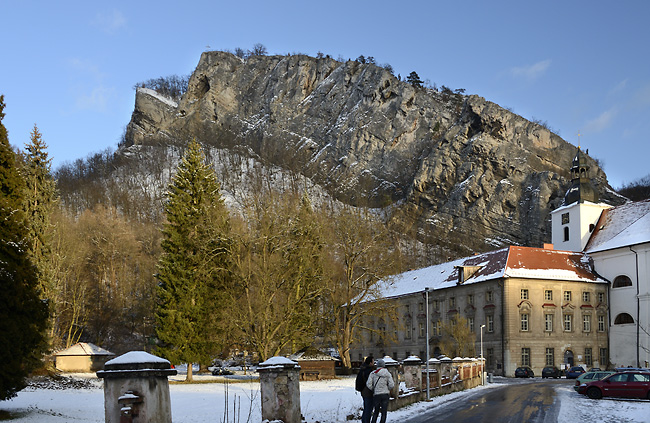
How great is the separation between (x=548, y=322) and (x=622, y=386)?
39.5m

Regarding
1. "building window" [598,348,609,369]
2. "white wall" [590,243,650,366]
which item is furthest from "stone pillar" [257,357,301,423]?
"building window" [598,348,609,369]

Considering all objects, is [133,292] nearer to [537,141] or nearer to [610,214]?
[610,214]

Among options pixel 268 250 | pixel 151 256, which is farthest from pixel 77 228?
pixel 268 250

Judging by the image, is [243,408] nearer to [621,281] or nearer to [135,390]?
[135,390]

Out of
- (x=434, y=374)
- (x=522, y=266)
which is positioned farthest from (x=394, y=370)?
(x=522, y=266)

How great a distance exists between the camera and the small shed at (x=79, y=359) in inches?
2015

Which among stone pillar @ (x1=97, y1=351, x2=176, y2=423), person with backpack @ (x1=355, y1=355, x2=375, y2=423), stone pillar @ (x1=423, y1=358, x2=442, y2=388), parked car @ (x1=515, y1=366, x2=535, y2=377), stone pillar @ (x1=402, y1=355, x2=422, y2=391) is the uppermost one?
stone pillar @ (x1=97, y1=351, x2=176, y2=423)

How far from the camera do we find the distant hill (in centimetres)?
13800

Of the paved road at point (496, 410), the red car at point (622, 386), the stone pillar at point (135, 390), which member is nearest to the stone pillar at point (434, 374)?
the paved road at point (496, 410)

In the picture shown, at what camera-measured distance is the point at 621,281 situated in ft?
227

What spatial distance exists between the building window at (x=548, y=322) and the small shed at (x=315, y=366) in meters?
32.0

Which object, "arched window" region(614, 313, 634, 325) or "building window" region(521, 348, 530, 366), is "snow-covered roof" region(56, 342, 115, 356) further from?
"arched window" region(614, 313, 634, 325)

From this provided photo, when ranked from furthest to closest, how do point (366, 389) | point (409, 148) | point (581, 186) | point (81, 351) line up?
point (409, 148) → point (581, 186) → point (81, 351) → point (366, 389)

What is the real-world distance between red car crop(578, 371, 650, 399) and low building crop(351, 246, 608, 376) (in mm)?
32755
